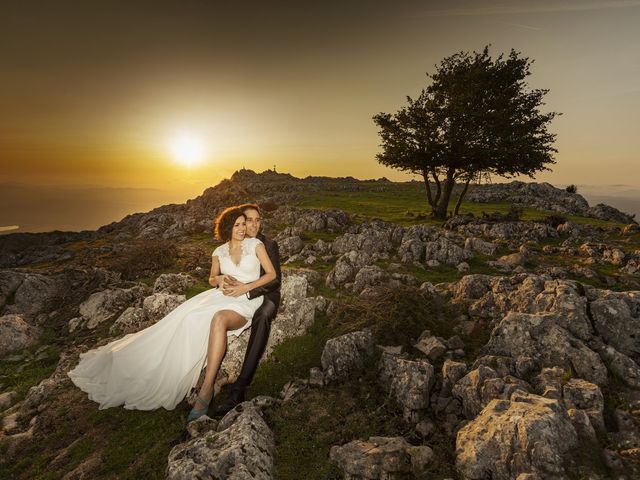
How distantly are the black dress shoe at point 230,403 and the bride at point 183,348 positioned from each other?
368 mm

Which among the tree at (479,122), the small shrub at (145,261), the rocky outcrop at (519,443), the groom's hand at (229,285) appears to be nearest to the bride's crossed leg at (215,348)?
the groom's hand at (229,285)

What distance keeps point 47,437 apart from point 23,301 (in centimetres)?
1344

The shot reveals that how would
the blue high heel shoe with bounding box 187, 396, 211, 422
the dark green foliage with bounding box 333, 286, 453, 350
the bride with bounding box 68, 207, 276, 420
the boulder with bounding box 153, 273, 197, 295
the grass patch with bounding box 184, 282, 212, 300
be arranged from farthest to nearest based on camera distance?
the boulder with bounding box 153, 273, 197, 295
the grass patch with bounding box 184, 282, 212, 300
the dark green foliage with bounding box 333, 286, 453, 350
the bride with bounding box 68, 207, 276, 420
the blue high heel shoe with bounding box 187, 396, 211, 422

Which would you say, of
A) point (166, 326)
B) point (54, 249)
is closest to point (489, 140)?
point (166, 326)

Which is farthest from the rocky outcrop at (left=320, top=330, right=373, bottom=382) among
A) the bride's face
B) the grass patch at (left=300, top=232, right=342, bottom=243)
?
the grass patch at (left=300, top=232, right=342, bottom=243)

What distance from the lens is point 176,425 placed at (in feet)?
28.3

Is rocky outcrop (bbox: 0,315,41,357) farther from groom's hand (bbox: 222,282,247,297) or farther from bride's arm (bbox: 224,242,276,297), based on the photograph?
bride's arm (bbox: 224,242,276,297)

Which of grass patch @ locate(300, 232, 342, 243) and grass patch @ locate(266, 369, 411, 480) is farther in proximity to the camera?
grass patch @ locate(300, 232, 342, 243)

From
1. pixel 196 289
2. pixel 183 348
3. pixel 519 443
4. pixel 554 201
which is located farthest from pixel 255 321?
pixel 554 201

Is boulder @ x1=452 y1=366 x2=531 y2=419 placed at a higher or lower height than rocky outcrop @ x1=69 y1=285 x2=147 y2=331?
higher

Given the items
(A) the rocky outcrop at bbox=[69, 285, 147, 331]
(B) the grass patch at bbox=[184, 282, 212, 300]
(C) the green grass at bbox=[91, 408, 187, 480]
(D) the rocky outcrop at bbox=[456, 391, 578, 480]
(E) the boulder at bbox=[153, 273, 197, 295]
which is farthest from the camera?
(E) the boulder at bbox=[153, 273, 197, 295]

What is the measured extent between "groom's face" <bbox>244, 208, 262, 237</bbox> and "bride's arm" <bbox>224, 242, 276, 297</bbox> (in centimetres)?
59

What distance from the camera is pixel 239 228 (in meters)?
10.4

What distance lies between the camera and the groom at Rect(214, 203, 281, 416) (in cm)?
872
